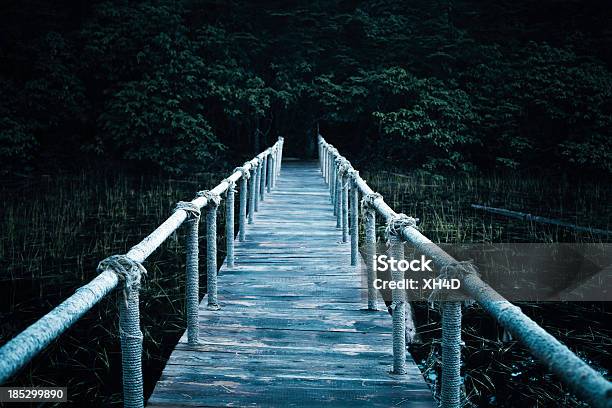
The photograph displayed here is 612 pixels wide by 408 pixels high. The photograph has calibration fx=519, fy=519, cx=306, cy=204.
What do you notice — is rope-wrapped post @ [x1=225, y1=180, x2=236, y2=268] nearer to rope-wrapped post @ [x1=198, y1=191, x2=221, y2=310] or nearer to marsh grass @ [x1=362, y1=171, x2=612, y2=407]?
rope-wrapped post @ [x1=198, y1=191, x2=221, y2=310]

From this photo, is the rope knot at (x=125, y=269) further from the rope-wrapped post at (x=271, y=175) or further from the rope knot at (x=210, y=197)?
the rope-wrapped post at (x=271, y=175)

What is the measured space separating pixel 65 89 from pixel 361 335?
18693 mm


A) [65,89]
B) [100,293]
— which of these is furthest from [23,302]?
[65,89]

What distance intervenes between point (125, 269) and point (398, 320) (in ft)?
5.51

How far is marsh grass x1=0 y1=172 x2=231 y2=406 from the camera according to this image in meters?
4.49

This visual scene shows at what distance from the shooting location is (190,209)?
11.1ft

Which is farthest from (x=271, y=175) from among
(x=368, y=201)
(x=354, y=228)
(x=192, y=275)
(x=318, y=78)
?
(x=318, y=78)

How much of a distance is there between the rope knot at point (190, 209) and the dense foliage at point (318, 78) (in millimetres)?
15704

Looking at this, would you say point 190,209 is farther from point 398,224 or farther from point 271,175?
point 271,175

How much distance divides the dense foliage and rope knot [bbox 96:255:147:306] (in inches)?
668

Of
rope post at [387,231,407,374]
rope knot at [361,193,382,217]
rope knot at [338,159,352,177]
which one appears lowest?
rope post at [387,231,407,374]

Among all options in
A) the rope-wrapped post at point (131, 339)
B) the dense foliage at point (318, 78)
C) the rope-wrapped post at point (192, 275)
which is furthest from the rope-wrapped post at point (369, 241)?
the dense foliage at point (318, 78)

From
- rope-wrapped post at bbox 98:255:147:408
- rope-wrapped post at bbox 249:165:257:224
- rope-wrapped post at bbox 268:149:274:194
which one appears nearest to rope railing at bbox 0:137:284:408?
rope-wrapped post at bbox 98:255:147:408

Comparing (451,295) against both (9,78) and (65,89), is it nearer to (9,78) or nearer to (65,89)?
(65,89)
